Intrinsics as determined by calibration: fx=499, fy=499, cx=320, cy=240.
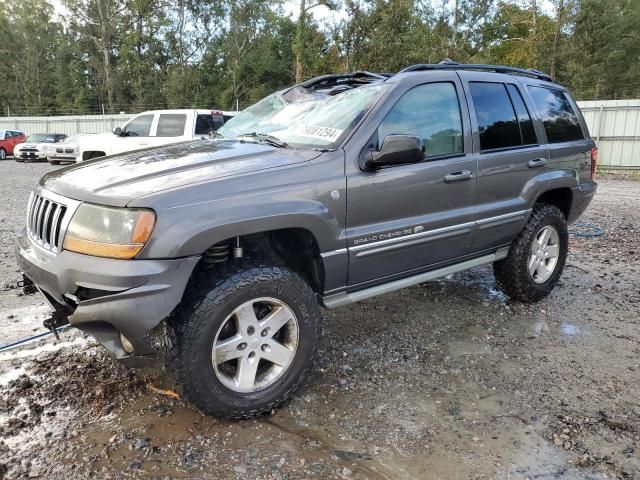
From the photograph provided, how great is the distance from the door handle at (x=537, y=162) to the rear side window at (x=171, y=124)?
8413mm

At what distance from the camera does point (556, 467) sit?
92.2 inches

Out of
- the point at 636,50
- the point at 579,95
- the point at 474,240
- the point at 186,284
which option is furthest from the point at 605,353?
the point at 636,50

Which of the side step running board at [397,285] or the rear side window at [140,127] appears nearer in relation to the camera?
the side step running board at [397,285]

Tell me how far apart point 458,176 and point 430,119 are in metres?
0.43

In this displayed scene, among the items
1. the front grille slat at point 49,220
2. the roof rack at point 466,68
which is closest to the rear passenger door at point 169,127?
the roof rack at point 466,68

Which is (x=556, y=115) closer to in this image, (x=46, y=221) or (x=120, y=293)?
(x=120, y=293)

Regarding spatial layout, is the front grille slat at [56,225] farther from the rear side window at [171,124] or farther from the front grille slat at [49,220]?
the rear side window at [171,124]

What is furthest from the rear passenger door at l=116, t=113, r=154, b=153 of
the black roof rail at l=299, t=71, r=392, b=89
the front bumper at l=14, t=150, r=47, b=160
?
the front bumper at l=14, t=150, r=47, b=160

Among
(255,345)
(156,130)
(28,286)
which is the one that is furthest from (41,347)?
(156,130)

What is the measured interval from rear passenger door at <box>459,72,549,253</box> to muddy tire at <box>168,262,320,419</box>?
1.68 meters

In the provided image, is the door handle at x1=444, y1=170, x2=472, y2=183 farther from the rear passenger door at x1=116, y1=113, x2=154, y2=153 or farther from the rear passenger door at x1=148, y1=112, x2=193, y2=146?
the rear passenger door at x1=116, y1=113, x2=154, y2=153

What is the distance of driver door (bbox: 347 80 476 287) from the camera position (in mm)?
2961

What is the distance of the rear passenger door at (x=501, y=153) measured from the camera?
3656 mm

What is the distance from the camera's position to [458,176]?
11.2ft
